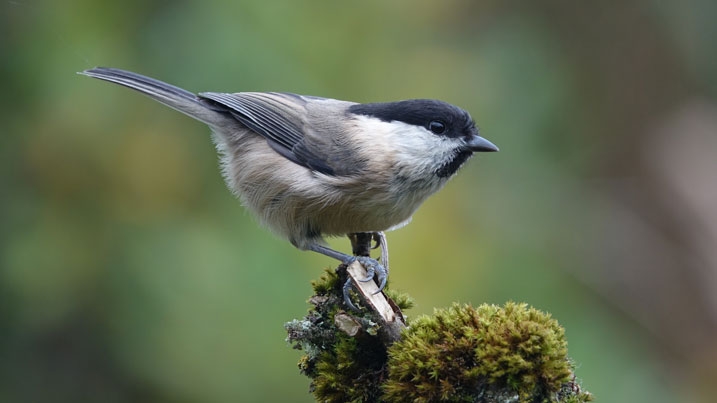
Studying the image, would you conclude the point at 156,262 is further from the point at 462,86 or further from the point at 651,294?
the point at 651,294

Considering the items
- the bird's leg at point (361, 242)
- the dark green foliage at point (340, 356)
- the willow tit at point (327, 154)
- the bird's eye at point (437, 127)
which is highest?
the bird's eye at point (437, 127)

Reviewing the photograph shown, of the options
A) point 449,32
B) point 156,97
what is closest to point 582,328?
point 449,32

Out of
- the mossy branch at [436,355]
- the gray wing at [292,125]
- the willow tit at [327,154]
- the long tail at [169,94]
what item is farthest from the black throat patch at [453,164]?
the long tail at [169,94]

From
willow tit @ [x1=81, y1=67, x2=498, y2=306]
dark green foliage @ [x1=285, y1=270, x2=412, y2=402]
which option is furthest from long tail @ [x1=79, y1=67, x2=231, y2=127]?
dark green foliage @ [x1=285, y1=270, x2=412, y2=402]

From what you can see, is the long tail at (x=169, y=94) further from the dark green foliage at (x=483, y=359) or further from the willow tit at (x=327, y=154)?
the dark green foliage at (x=483, y=359)

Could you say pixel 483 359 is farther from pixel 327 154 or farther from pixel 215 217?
pixel 215 217

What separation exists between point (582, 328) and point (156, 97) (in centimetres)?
270

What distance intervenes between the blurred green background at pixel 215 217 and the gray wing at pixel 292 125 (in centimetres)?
36

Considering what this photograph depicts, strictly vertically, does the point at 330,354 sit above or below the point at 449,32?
below

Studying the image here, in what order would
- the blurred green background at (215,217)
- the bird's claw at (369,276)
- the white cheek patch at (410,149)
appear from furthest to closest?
the blurred green background at (215,217) → the white cheek patch at (410,149) → the bird's claw at (369,276)

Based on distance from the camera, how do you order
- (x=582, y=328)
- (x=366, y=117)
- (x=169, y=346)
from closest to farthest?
(x=366, y=117)
(x=169, y=346)
(x=582, y=328)

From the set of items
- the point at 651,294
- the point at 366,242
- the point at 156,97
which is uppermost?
the point at 651,294

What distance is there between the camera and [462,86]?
15.5 ft

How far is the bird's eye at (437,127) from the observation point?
3.02m
